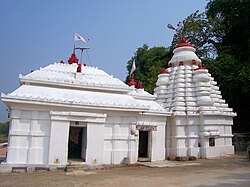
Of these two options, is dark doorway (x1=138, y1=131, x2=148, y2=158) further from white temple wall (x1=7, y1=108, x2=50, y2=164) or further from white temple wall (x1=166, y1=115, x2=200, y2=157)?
white temple wall (x1=7, y1=108, x2=50, y2=164)

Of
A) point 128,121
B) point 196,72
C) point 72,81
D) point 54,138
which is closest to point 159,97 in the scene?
point 196,72

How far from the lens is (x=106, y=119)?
1334 centimetres

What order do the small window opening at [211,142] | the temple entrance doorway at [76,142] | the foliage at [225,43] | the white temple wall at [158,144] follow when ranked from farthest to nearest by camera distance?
the foliage at [225,43] < the small window opening at [211,142] < the white temple wall at [158,144] < the temple entrance doorway at [76,142]

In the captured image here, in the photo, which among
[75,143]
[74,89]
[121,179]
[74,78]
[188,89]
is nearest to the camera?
[121,179]

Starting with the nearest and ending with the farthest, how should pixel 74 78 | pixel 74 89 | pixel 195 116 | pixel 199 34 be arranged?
pixel 74 89, pixel 74 78, pixel 195 116, pixel 199 34

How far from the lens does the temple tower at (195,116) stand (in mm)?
16312

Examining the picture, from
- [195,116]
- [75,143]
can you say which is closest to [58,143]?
[75,143]

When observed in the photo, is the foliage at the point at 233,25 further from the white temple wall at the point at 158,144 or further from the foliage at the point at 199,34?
the white temple wall at the point at 158,144

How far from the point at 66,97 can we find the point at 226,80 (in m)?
18.5

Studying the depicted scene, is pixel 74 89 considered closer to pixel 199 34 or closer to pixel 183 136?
pixel 183 136

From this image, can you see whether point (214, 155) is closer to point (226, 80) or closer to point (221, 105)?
point (221, 105)

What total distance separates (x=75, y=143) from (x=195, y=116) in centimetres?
783

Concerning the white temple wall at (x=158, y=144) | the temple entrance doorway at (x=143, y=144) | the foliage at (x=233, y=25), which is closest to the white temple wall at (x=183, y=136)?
the white temple wall at (x=158, y=144)

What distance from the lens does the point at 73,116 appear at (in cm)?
1252
